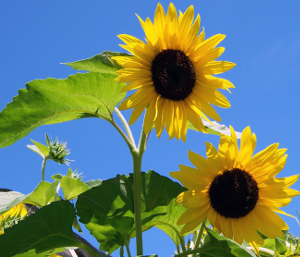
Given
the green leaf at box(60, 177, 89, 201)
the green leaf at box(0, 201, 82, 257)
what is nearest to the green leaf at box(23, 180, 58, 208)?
the green leaf at box(60, 177, 89, 201)

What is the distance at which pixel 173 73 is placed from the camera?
42.3 inches

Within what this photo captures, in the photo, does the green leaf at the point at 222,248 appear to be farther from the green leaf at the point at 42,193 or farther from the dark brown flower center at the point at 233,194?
the green leaf at the point at 42,193

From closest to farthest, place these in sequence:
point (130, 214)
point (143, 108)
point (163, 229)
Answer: point (143, 108)
point (130, 214)
point (163, 229)

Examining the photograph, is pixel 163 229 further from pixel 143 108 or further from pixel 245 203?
pixel 143 108

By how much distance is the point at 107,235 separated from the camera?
114 centimetres

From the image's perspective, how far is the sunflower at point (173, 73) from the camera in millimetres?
970

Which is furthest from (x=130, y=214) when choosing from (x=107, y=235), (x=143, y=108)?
(x=143, y=108)

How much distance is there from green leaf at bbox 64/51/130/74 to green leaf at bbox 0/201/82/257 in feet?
1.37

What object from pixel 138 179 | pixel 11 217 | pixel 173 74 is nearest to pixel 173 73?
pixel 173 74

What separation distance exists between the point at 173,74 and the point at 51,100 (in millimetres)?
379

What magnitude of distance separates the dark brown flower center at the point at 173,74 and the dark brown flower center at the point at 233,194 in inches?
11.2

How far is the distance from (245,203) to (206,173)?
16cm

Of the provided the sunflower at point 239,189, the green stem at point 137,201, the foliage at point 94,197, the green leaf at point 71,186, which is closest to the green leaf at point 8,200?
the foliage at point 94,197

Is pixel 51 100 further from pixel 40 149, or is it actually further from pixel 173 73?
pixel 40 149
